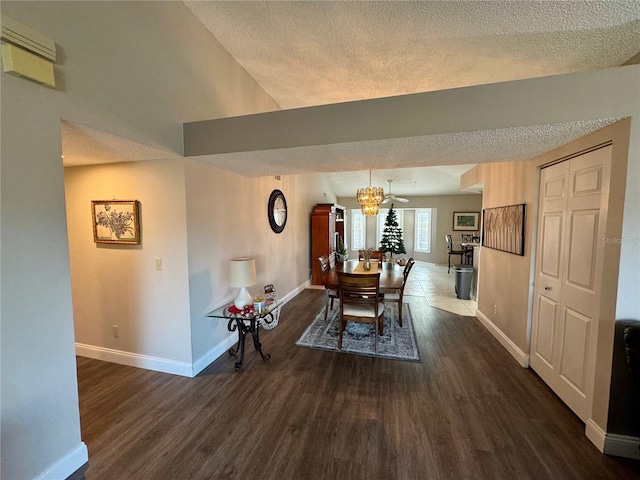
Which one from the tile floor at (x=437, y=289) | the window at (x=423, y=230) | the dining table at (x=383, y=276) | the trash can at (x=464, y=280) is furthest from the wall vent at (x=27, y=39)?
the window at (x=423, y=230)

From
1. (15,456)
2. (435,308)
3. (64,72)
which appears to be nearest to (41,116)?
(64,72)

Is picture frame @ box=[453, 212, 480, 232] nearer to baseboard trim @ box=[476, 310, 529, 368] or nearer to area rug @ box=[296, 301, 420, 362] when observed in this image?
baseboard trim @ box=[476, 310, 529, 368]

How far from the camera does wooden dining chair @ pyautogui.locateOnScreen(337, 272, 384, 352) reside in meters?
2.94

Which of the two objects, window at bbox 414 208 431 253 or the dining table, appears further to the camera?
window at bbox 414 208 431 253

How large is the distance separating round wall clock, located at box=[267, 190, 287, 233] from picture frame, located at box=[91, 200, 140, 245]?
1.93 metres

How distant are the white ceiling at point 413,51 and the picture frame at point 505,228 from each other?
78 cm

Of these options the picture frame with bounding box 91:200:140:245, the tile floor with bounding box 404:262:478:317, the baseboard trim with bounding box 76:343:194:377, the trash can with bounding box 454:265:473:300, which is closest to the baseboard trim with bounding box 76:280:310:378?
the baseboard trim with bounding box 76:343:194:377

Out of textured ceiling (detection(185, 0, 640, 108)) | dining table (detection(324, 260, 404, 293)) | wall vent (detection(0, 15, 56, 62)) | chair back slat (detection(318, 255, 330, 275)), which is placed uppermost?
textured ceiling (detection(185, 0, 640, 108))

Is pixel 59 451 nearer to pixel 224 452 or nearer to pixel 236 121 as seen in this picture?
pixel 224 452

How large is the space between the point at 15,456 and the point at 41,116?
185 cm

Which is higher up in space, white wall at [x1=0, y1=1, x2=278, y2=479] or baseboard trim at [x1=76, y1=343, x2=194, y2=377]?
white wall at [x1=0, y1=1, x2=278, y2=479]

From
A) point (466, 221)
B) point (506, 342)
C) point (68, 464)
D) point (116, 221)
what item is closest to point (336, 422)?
point (68, 464)

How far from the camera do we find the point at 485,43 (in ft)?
8.20

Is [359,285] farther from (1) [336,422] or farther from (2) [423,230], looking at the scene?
(2) [423,230]
